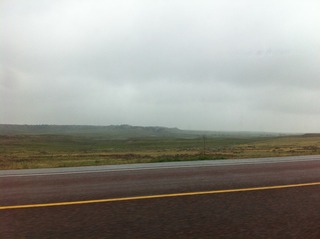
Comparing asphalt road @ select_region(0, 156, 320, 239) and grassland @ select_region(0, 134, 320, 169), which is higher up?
asphalt road @ select_region(0, 156, 320, 239)

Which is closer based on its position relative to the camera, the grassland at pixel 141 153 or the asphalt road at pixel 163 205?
the asphalt road at pixel 163 205

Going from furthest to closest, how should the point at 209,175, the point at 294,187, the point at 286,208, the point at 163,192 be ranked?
the point at 209,175 < the point at 294,187 < the point at 163,192 < the point at 286,208

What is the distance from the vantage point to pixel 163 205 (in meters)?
6.70

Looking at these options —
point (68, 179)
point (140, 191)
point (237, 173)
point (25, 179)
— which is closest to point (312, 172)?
point (237, 173)

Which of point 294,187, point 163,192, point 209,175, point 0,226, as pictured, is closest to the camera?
point 0,226

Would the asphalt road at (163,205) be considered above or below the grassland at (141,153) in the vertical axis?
above

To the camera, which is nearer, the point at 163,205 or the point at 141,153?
the point at 163,205

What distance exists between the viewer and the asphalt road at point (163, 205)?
16.8ft

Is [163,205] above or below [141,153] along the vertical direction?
above

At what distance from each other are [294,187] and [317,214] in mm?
2627

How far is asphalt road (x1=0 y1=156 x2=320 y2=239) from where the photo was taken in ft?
16.8

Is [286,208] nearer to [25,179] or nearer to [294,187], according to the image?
[294,187]

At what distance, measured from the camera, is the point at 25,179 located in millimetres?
10469

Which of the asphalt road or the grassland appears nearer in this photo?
the asphalt road
